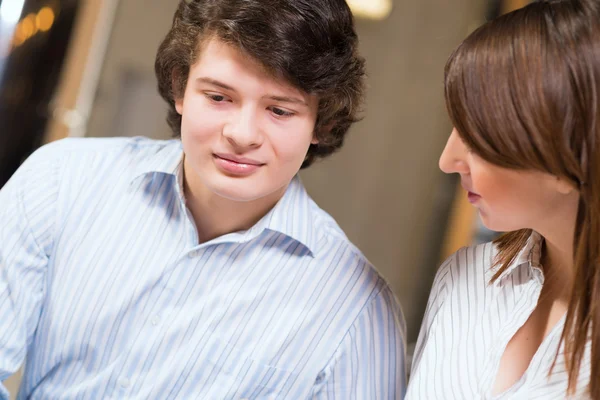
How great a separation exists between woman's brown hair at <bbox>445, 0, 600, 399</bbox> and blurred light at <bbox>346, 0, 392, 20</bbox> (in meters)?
1.56

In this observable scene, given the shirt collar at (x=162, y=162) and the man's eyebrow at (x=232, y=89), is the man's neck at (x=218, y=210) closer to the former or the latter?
the shirt collar at (x=162, y=162)

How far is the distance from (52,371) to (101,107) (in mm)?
1295

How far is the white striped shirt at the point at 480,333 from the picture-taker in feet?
3.91

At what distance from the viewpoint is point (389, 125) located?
108 inches

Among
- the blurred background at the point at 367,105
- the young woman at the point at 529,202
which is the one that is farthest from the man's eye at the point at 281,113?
the blurred background at the point at 367,105

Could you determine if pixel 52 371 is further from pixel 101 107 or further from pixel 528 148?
pixel 101 107

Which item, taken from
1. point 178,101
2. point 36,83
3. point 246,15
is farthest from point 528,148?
point 36,83

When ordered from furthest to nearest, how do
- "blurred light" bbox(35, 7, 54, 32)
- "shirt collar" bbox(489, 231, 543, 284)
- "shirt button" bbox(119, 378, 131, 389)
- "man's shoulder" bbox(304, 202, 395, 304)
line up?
"blurred light" bbox(35, 7, 54, 32) → "man's shoulder" bbox(304, 202, 395, 304) → "shirt button" bbox(119, 378, 131, 389) → "shirt collar" bbox(489, 231, 543, 284)

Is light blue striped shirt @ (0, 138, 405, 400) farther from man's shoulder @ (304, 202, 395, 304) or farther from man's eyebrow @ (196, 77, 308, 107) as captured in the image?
man's eyebrow @ (196, 77, 308, 107)

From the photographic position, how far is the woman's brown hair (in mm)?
1037

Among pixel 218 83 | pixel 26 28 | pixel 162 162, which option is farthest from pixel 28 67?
pixel 218 83

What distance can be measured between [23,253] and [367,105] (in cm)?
154

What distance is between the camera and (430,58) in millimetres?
2723

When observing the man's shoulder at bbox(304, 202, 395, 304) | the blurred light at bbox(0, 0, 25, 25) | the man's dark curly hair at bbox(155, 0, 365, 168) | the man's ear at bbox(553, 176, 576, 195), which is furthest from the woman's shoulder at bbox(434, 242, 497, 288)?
the blurred light at bbox(0, 0, 25, 25)
